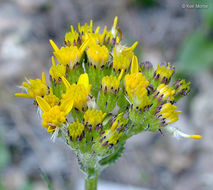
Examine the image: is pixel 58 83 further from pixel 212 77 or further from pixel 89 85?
pixel 212 77

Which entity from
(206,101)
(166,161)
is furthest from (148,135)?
(206,101)

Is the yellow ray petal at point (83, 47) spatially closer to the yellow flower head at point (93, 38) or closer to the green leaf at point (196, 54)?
the yellow flower head at point (93, 38)

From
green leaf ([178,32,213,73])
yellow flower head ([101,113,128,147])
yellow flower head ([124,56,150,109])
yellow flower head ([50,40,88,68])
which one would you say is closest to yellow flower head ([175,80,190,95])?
yellow flower head ([124,56,150,109])

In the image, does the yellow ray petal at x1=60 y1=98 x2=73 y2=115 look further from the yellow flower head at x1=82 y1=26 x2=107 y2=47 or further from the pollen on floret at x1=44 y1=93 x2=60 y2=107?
the yellow flower head at x1=82 y1=26 x2=107 y2=47

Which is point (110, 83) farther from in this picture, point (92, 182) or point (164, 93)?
point (92, 182)

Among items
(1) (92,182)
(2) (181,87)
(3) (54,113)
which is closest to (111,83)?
(3) (54,113)
